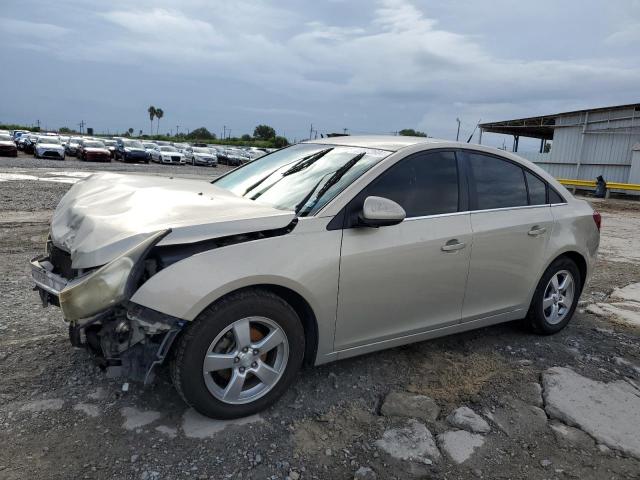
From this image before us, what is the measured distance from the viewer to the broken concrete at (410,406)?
3.13 m

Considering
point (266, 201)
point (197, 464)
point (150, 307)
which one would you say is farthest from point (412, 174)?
point (197, 464)

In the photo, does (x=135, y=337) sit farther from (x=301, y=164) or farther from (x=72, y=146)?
(x=72, y=146)

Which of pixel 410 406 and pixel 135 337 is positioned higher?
pixel 135 337

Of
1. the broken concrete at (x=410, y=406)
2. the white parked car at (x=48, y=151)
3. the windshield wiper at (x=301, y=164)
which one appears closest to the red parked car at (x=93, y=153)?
the white parked car at (x=48, y=151)

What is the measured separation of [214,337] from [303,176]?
140 centimetres

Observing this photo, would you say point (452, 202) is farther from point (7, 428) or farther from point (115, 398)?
point (7, 428)

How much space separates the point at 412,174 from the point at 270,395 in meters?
1.79

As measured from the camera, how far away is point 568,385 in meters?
3.64

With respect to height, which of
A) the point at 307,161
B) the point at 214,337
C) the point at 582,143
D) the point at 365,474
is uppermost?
the point at 582,143

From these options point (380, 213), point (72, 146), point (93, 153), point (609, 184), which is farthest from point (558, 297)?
point (72, 146)

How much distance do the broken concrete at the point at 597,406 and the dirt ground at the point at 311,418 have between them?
3.1 inches

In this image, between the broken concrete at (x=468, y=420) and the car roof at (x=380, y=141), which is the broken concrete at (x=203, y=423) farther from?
the car roof at (x=380, y=141)

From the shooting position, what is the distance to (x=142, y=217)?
2.89 m

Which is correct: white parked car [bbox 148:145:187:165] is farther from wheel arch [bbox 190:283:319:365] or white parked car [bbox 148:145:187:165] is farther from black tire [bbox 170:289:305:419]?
black tire [bbox 170:289:305:419]
